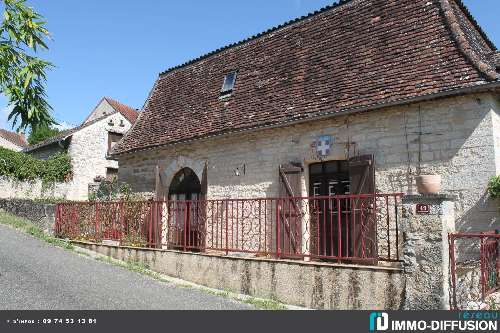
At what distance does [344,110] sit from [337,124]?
0.55 m

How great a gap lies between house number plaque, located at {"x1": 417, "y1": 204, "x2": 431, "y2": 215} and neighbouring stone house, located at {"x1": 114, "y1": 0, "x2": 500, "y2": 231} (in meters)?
1.96

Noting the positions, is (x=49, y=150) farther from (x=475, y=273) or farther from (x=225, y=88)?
(x=475, y=273)

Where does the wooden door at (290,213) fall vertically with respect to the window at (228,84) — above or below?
below

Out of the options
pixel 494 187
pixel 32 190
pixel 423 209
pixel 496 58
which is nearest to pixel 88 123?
pixel 32 190

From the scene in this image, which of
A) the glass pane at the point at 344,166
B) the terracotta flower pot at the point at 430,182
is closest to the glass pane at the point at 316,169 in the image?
the glass pane at the point at 344,166

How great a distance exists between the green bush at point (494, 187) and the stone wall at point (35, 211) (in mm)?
9764

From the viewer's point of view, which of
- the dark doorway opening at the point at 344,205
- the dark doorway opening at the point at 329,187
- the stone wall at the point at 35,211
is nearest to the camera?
the dark doorway opening at the point at 344,205

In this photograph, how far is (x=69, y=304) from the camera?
4801 mm

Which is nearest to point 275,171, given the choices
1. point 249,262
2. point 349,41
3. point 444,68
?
point 249,262

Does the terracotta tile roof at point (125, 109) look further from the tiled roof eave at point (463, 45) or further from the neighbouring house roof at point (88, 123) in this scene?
the tiled roof eave at point (463, 45)

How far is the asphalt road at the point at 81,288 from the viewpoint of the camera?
4910mm

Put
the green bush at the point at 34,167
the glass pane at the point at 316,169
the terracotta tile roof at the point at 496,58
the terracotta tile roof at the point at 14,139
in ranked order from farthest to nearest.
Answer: the terracotta tile roof at the point at 14,139 < the green bush at the point at 34,167 < the glass pane at the point at 316,169 < the terracotta tile roof at the point at 496,58

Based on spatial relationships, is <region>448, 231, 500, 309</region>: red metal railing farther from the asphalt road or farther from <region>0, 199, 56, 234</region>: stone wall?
<region>0, 199, 56, 234</region>: stone wall

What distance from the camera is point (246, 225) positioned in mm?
8859
